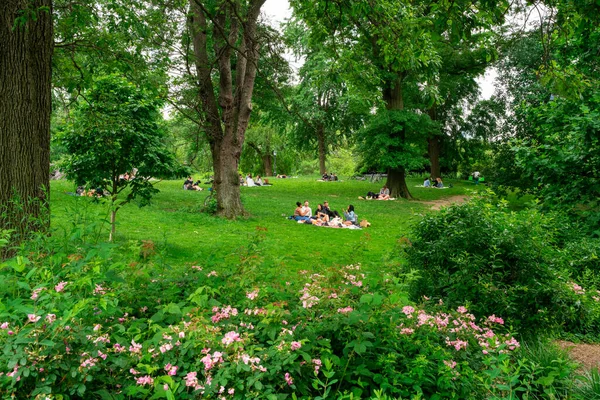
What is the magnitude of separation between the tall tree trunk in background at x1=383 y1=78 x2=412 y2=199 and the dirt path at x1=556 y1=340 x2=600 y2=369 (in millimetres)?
22230

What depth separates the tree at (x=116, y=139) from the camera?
8.01m

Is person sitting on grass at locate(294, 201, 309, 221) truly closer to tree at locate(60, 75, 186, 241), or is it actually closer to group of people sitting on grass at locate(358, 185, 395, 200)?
tree at locate(60, 75, 186, 241)

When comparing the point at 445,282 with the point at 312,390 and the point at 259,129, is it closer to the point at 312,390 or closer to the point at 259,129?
the point at 312,390

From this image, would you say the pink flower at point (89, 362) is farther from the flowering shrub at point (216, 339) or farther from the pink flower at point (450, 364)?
the pink flower at point (450, 364)

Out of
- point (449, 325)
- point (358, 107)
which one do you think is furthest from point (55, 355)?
point (358, 107)

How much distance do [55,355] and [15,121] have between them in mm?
3856

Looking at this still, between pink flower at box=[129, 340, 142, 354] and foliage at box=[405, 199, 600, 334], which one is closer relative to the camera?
pink flower at box=[129, 340, 142, 354]

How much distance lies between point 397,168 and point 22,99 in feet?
77.7

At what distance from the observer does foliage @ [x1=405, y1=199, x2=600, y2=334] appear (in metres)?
4.70

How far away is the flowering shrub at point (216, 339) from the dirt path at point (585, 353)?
Result: 3.53 feet

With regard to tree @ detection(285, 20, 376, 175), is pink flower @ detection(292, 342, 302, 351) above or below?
below

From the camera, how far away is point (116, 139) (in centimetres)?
823

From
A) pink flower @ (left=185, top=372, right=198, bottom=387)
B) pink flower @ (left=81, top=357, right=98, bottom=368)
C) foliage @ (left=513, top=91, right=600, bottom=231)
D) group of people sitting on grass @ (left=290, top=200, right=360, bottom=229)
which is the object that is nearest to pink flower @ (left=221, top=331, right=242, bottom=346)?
pink flower @ (left=185, top=372, right=198, bottom=387)

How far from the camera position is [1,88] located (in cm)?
492
